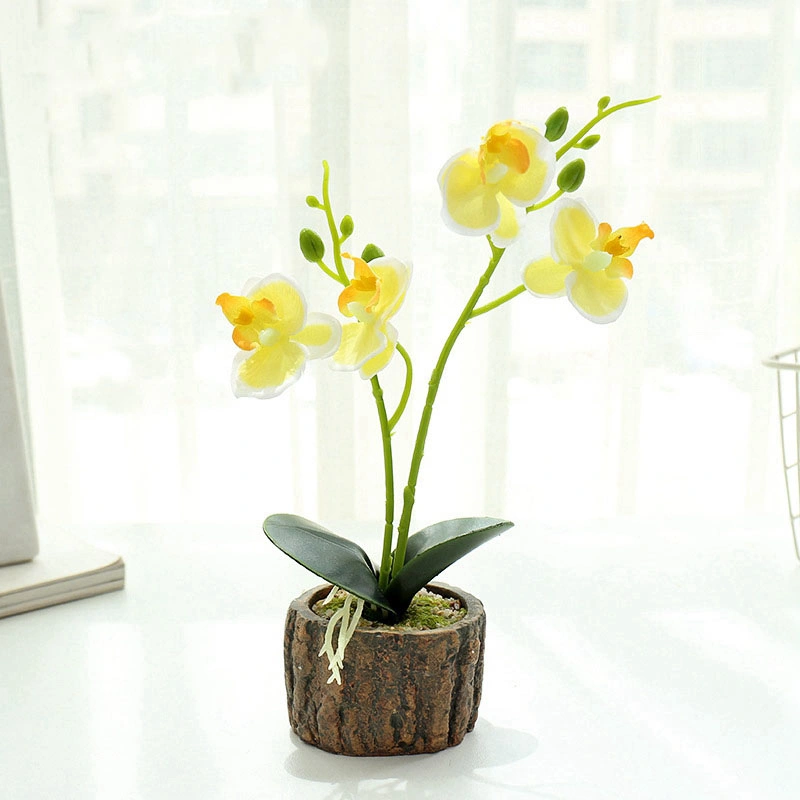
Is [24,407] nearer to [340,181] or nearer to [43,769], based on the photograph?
[340,181]

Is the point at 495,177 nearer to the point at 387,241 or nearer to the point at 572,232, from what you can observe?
the point at 572,232

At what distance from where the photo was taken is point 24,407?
151 cm

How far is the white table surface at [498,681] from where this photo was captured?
1.86ft

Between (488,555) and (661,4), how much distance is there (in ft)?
3.01

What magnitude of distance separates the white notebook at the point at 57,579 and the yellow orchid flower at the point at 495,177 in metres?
0.50

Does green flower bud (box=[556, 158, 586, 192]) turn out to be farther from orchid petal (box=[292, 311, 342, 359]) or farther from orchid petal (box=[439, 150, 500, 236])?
orchid petal (box=[292, 311, 342, 359])

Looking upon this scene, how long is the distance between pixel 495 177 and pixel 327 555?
0.23 metres

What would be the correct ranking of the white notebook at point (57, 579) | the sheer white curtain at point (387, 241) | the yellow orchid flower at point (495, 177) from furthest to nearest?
the sheer white curtain at point (387, 241), the white notebook at point (57, 579), the yellow orchid flower at point (495, 177)

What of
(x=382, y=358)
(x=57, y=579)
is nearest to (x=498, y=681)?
(x=382, y=358)

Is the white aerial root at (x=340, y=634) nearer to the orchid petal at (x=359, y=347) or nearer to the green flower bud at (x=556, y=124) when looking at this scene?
the orchid petal at (x=359, y=347)

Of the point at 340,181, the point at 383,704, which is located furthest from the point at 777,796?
the point at 340,181

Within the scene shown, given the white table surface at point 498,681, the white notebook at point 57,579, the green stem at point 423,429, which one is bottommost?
the white table surface at point 498,681

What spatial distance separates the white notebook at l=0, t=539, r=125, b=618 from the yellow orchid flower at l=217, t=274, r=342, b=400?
390mm

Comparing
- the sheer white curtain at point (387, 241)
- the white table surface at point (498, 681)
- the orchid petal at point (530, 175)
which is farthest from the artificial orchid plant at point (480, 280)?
the sheer white curtain at point (387, 241)
